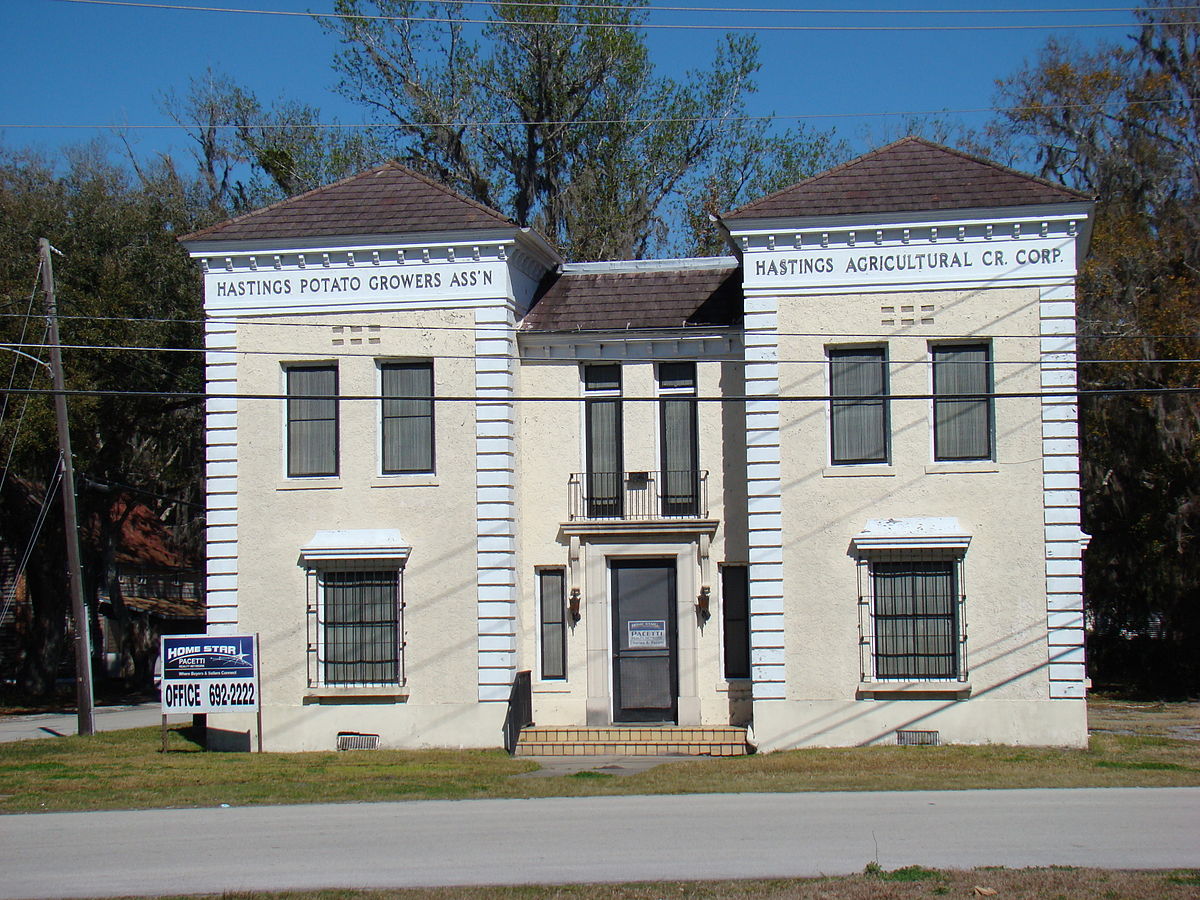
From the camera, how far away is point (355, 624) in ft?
66.7

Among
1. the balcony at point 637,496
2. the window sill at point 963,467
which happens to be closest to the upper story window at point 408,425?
the balcony at point 637,496

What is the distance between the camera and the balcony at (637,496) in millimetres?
20953

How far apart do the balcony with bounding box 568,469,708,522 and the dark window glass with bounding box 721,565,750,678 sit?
1.09 meters

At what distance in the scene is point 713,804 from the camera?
1410 cm

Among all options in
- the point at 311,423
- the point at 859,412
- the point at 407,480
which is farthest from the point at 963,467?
the point at 311,423

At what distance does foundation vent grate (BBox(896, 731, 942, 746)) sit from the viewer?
Answer: 18.9 metres

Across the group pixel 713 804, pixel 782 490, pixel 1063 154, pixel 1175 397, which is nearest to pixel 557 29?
pixel 1063 154

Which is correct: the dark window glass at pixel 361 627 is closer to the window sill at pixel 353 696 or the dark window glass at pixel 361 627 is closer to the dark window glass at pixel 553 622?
the window sill at pixel 353 696

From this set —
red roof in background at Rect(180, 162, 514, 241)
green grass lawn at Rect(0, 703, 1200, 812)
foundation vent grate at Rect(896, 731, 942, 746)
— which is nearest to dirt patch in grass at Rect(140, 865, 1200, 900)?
green grass lawn at Rect(0, 703, 1200, 812)

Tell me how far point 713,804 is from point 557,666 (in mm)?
7115

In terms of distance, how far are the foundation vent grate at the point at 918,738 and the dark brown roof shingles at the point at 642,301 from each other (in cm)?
666

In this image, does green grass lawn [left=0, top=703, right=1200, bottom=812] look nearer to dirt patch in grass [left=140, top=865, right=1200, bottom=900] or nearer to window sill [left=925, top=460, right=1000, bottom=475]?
window sill [left=925, top=460, right=1000, bottom=475]

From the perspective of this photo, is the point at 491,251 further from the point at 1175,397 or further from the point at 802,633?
the point at 1175,397

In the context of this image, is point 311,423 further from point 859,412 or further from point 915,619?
point 915,619
